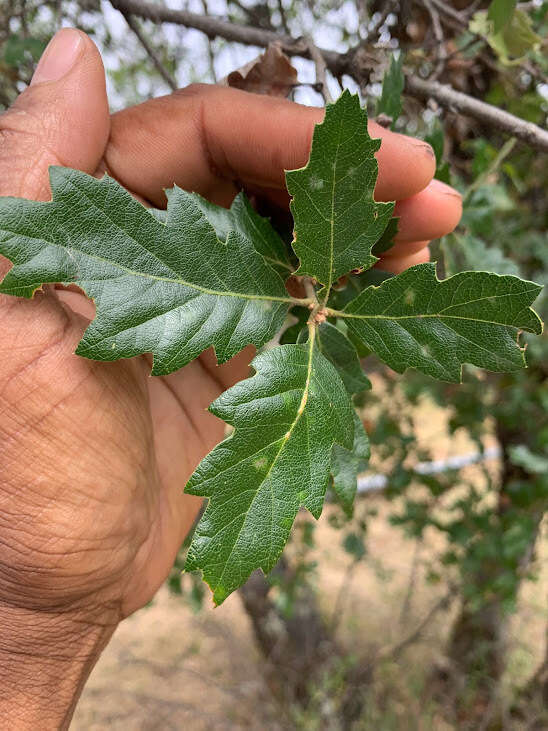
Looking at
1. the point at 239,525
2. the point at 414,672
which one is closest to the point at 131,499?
the point at 239,525

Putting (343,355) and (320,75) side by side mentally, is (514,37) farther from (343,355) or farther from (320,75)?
(343,355)

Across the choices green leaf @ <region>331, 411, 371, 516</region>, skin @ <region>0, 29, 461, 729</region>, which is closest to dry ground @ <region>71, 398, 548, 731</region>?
skin @ <region>0, 29, 461, 729</region>

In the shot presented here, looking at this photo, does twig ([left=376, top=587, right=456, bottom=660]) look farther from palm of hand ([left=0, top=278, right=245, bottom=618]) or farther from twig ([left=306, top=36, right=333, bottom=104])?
twig ([left=306, top=36, right=333, bottom=104])

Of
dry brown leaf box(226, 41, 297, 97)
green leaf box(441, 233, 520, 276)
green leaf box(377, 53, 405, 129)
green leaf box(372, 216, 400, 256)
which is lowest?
green leaf box(441, 233, 520, 276)

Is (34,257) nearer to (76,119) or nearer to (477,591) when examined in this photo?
(76,119)

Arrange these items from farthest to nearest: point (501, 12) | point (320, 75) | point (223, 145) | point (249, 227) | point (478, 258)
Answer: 1. point (478, 258)
2. point (501, 12)
3. point (223, 145)
4. point (320, 75)
5. point (249, 227)

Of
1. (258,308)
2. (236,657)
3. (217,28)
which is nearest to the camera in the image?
(258,308)

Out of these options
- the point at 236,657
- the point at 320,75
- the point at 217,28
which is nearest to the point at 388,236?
the point at 320,75
